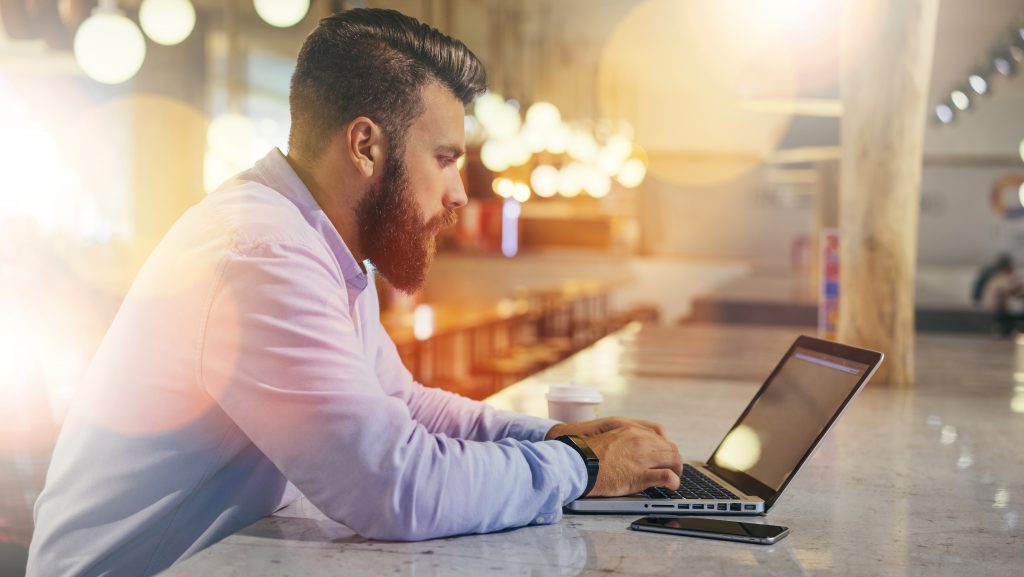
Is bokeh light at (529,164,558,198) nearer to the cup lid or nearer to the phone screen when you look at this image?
the cup lid

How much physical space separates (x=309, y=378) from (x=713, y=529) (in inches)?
21.9

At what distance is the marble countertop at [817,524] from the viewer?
1103 mm

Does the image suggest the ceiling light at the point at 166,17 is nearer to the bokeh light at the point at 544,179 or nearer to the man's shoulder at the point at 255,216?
the man's shoulder at the point at 255,216

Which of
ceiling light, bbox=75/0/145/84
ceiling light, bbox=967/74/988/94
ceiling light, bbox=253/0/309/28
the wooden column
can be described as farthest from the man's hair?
ceiling light, bbox=967/74/988/94

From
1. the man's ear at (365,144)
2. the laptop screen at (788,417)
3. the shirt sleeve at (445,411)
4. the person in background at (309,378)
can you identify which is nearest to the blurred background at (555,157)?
the shirt sleeve at (445,411)

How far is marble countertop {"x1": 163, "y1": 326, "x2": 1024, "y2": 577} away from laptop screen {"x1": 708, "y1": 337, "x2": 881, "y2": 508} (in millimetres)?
69

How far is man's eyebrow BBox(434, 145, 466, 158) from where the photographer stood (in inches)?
55.9

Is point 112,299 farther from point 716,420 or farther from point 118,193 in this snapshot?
point 716,420

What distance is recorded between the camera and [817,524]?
1.30 meters

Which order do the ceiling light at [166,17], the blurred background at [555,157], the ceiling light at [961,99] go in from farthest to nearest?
the ceiling light at [961,99] < the blurred background at [555,157] < the ceiling light at [166,17]

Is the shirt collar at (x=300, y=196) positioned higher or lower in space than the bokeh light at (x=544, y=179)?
lower

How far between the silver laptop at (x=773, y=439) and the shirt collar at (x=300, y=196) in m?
0.50

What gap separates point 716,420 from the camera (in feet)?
7.19

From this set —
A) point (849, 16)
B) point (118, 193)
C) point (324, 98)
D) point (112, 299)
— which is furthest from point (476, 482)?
point (118, 193)
